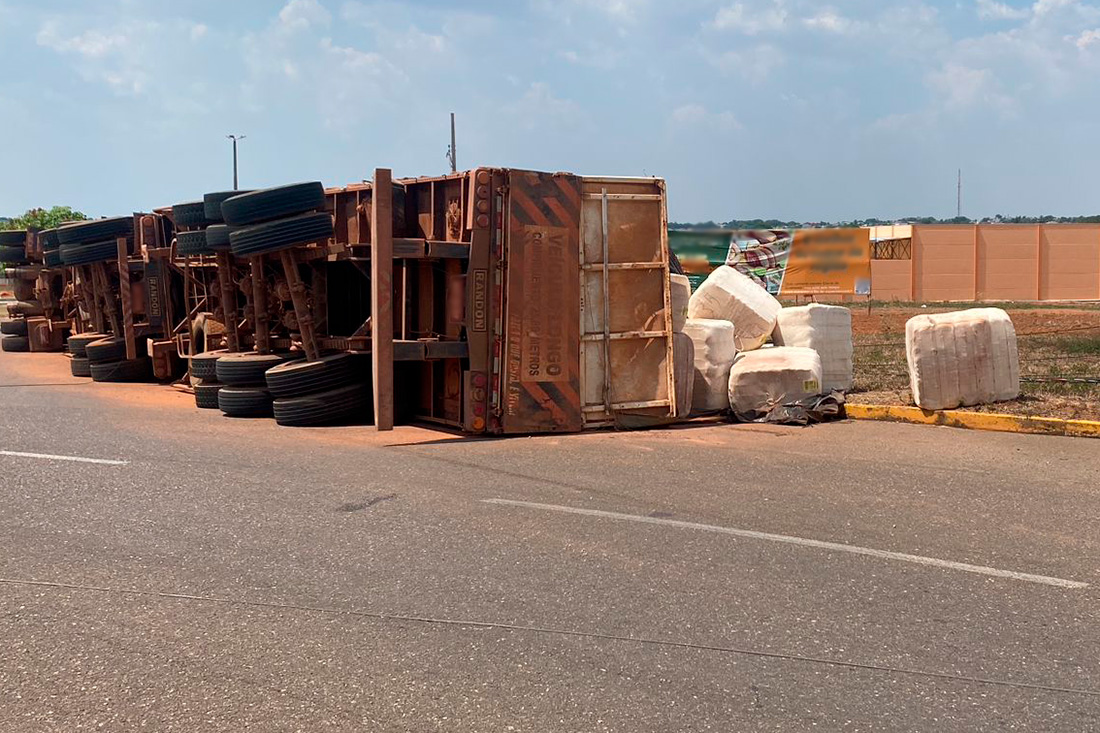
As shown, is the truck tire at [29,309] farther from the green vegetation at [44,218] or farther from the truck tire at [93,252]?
the green vegetation at [44,218]

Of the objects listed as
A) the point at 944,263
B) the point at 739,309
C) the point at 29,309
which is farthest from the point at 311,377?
the point at 944,263

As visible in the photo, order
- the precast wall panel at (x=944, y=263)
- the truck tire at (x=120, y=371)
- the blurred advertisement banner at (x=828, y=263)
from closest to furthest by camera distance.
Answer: the truck tire at (x=120, y=371) → the blurred advertisement banner at (x=828, y=263) → the precast wall panel at (x=944, y=263)

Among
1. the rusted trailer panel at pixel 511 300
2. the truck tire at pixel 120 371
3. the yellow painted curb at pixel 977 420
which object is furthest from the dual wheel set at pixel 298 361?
the truck tire at pixel 120 371

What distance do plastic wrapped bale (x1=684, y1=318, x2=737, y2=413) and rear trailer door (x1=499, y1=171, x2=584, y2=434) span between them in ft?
6.06

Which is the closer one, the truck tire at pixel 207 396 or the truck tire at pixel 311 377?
the truck tire at pixel 311 377

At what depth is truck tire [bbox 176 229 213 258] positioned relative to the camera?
13.9m

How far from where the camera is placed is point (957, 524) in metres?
7.08

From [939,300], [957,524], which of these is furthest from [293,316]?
[939,300]

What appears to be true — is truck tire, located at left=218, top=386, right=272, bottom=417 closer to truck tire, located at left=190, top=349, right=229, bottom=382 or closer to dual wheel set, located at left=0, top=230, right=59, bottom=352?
truck tire, located at left=190, top=349, right=229, bottom=382

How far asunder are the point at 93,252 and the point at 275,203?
7723mm

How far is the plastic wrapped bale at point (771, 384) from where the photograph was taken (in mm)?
11961

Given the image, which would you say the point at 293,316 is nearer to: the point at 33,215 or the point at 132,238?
the point at 132,238

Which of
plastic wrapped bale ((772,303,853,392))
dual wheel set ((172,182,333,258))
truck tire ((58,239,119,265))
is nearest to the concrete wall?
plastic wrapped bale ((772,303,853,392))

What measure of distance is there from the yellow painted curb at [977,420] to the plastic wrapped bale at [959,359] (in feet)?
0.57
